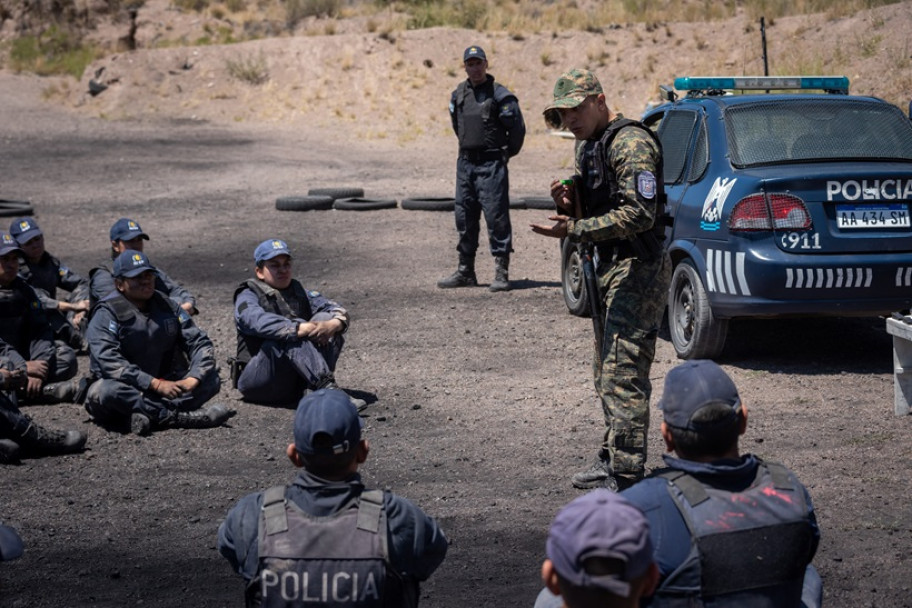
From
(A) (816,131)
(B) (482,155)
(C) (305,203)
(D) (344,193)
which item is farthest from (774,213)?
(D) (344,193)

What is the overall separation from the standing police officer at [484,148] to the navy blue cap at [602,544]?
8.71 meters

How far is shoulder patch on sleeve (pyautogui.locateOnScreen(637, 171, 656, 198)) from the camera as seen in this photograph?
5543mm

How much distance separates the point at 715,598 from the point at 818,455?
147 inches

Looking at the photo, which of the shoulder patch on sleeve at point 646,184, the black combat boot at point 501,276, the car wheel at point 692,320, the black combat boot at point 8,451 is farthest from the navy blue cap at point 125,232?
the shoulder patch on sleeve at point 646,184

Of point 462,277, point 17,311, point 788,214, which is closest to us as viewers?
point 788,214

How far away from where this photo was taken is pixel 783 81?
914 centimetres

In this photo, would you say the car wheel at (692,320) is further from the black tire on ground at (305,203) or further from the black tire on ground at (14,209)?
the black tire on ground at (14,209)

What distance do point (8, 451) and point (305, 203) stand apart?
10.3 meters

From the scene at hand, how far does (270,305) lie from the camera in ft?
26.0

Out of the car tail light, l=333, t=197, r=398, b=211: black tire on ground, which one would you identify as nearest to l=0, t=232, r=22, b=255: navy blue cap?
the car tail light

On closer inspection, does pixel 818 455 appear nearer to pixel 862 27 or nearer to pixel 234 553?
pixel 234 553

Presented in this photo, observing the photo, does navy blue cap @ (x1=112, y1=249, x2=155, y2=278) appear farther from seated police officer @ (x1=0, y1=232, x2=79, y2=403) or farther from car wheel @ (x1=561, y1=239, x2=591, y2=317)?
car wheel @ (x1=561, y1=239, x2=591, y2=317)

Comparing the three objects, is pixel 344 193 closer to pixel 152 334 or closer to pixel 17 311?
pixel 17 311

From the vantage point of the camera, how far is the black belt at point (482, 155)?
11.1 meters
